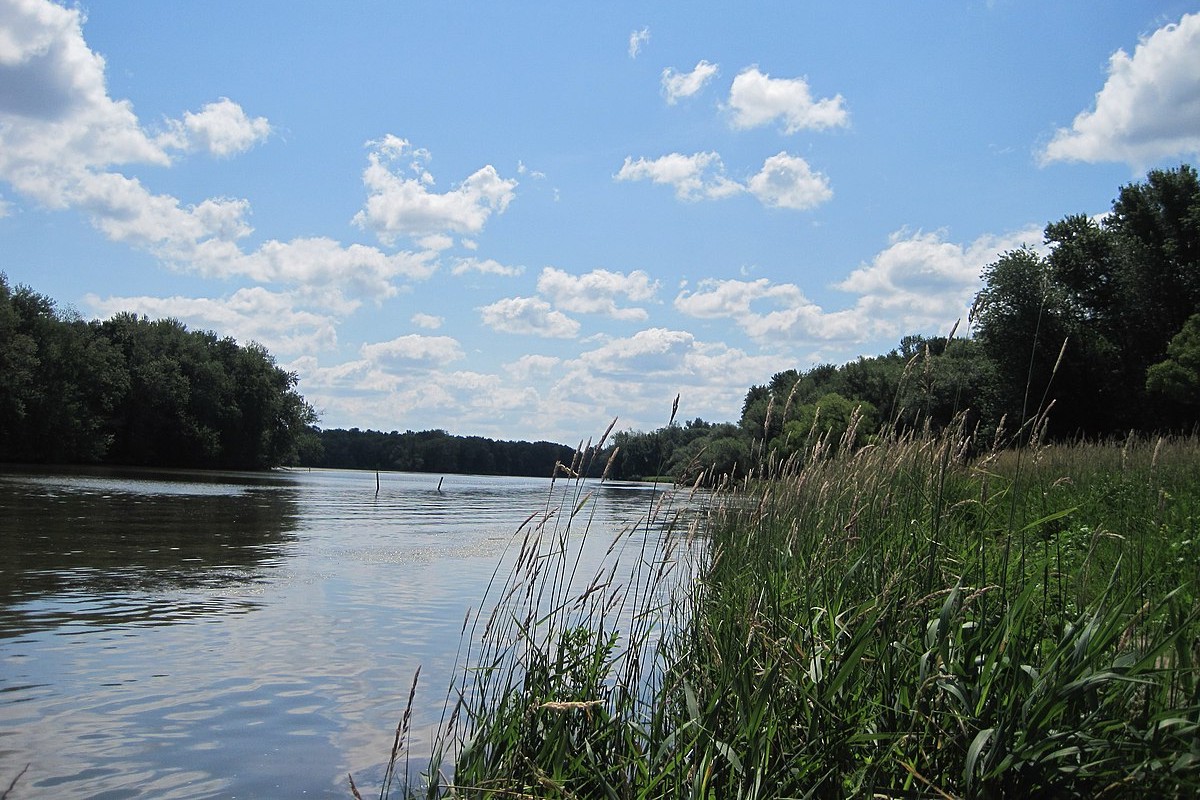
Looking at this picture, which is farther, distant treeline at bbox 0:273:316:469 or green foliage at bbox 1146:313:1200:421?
distant treeline at bbox 0:273:316:469

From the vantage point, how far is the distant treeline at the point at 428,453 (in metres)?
161

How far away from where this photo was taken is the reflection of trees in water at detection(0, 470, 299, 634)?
41.6 feet

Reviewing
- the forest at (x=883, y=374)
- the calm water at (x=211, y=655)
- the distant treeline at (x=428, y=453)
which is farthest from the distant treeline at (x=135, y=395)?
the distant treeline at (x=428, y=453)

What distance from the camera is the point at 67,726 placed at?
7.00 metres

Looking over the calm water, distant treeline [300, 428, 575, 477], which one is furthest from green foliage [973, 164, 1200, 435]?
distant treeline [300, 428, 575, 477]

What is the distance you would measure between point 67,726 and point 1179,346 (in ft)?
140

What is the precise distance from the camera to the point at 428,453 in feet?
528

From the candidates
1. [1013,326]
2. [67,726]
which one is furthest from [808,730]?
[1013,326]

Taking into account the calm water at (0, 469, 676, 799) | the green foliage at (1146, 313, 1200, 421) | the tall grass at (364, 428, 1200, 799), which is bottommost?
the calm water at (0, 469, 676, 799)

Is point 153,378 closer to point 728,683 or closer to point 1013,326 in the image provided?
point 1013,326

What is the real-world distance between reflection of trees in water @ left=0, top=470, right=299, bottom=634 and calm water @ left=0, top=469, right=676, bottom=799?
0.07 m

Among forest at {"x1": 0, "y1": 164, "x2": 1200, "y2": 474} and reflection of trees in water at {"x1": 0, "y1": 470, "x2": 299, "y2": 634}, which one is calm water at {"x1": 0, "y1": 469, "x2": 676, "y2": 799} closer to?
reflection of trees in water at {"x1": 0, "y1": 470, "x2": 299, "y2": 634}

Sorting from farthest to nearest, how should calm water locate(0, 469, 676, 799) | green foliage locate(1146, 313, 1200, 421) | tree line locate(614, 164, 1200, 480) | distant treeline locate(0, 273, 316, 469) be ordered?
1. distant treeline locate(0, 273, 316, 469)
2. tree line locate(614, 164, 1200, 480)
3. green foliage locate(1146, 313, 1200, 421)
4. calm water locate(0, 469, 676, 799)

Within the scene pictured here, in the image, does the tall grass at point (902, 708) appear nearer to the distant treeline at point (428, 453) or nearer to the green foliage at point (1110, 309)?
the green foliage at point (1110, 309)
